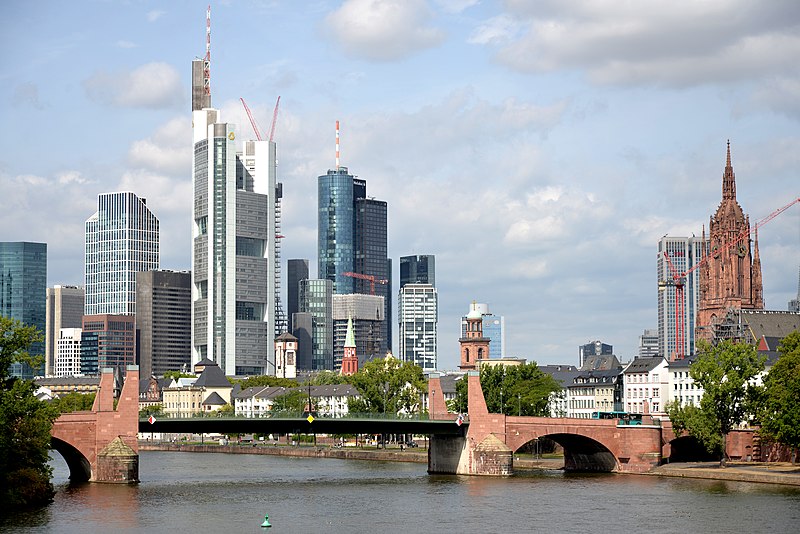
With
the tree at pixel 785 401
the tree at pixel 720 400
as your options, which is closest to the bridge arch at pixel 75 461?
the tree at pixel 720 400

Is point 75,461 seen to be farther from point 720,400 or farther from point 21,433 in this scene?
point 720,400

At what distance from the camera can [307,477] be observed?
160 meters

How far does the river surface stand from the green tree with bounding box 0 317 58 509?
2120mm

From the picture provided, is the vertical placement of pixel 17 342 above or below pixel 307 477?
above

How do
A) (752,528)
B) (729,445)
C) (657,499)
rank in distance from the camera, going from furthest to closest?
1. (729,445)
2. (657,499)
3. (752,528)

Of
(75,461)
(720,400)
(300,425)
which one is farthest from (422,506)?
(75,461)

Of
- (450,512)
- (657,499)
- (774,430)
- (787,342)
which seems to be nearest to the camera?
(450,512)

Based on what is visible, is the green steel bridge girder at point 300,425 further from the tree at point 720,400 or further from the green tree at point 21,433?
the green tree at point 21,433

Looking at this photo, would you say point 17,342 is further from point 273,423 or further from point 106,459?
point 273,423

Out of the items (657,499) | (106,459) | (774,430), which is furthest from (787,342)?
(106,459)

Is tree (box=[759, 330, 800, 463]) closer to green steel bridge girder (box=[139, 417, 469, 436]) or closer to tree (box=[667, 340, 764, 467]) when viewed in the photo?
tree (box=[667, 340, 764, 467])

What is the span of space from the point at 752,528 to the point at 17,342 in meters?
60.7

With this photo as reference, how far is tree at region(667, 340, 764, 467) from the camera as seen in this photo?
484ft

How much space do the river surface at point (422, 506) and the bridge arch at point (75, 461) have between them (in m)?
2.23
